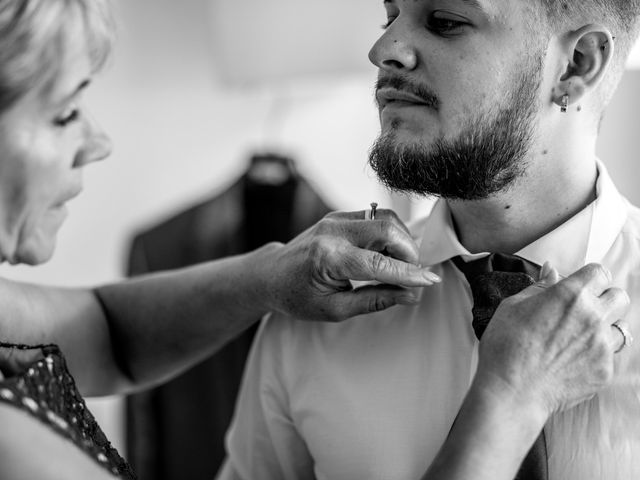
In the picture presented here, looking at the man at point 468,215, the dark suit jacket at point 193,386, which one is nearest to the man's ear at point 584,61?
the man at point 468,215

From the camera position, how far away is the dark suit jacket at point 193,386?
2146 millimetres

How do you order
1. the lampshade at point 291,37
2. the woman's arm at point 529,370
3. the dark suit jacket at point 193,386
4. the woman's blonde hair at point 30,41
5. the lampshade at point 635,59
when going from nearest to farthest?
the woman's blonde hair at point 30,41 → the woman's arm at point 529,370 → the lampshade at point 635,59 → the lampshade at point 291,37 → the dark suit jacket at point 193,386

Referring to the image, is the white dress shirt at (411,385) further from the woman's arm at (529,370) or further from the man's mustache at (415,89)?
the man's mustache at (415,89)

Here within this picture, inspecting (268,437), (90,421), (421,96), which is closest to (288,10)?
(421,96)

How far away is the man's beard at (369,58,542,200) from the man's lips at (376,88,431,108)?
0.04 meters

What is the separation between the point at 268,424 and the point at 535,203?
512 mm

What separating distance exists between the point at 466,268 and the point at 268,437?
0.40 meters

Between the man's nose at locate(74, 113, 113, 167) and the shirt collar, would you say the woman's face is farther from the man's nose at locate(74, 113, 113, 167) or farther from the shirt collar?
the shirt collar

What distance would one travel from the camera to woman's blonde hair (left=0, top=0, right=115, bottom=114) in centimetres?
92

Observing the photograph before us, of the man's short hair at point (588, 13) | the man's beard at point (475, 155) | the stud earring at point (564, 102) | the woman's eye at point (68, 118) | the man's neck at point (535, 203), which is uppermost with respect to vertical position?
the man's short hair at point (588, 13)

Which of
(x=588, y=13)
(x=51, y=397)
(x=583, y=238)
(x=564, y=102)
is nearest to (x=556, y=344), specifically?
(x=583, y=238)

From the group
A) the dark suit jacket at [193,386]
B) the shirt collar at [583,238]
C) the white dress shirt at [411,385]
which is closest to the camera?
the white dress shirt at [411,385]

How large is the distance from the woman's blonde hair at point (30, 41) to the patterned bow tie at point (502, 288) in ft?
1.92

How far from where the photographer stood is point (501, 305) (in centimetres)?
109
